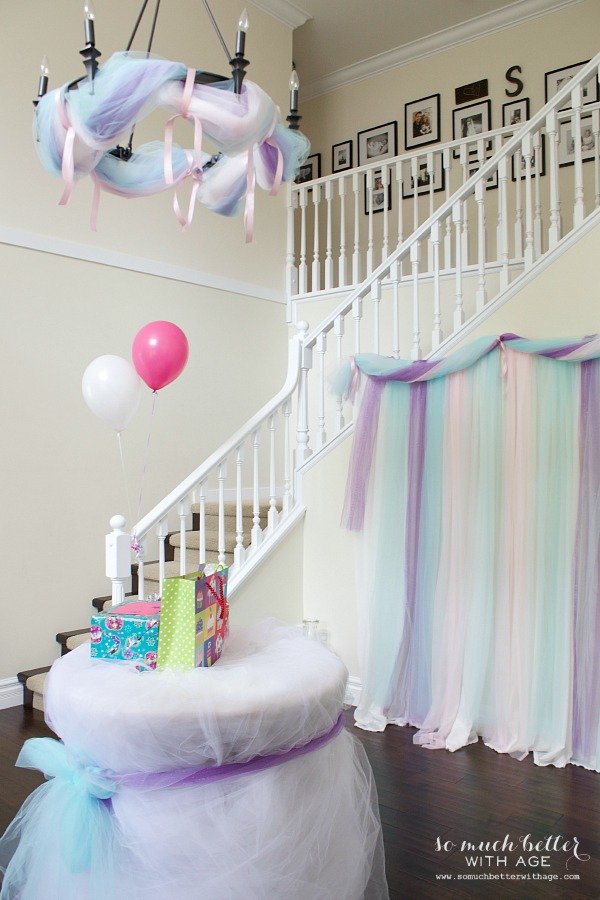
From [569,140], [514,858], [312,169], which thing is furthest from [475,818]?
[312,169]

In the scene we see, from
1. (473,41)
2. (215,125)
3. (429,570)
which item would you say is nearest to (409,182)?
(473,41)

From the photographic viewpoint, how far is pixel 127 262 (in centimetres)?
494

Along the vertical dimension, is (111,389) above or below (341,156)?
below

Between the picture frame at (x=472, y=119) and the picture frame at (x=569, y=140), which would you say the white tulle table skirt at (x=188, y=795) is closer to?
the picture frame at (x=569, y=140)

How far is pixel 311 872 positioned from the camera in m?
1.97

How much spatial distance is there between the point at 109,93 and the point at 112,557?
2050mm

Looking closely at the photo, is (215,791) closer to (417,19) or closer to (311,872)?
(311,872)

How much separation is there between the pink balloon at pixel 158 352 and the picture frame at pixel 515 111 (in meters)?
3.74

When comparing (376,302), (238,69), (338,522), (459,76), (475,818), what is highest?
(459,76)

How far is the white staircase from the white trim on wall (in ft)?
1.61

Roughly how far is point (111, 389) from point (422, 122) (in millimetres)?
4388

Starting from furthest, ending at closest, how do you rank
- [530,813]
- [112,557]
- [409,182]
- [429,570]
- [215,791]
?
1. [409,182]
2. [429,570]
3. [112,557]
4. [530,813]
5. [215,791]

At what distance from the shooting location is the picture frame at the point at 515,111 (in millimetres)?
6055

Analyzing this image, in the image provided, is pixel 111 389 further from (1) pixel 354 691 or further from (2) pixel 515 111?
(2) pixel 515 111
